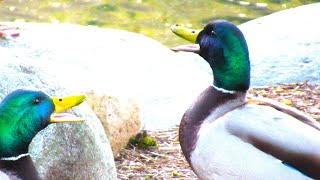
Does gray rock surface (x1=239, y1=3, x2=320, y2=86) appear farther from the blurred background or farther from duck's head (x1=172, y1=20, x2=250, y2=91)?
the blurred background

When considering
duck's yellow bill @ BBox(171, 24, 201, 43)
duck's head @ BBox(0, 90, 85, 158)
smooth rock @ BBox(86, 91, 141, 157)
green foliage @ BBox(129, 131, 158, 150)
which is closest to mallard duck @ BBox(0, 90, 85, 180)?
duck's head @ BBox(0, 90, 85, 158)

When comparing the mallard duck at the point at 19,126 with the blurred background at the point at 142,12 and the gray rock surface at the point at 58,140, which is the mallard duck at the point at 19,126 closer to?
the gray rock surface at the point at 58,140

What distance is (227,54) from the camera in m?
5.07

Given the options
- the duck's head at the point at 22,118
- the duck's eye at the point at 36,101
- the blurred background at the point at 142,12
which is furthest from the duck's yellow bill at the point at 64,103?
the blurred background at the point at 142,12

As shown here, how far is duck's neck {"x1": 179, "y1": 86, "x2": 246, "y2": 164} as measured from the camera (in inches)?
193

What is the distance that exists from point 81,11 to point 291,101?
700 centimetres

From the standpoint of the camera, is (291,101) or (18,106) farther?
(291,101)

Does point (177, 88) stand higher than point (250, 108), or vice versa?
point (250, 108)

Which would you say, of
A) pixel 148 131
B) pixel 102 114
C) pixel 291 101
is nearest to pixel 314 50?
pixel 291 101

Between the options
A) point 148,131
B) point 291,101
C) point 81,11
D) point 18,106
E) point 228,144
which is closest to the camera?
point 18,106

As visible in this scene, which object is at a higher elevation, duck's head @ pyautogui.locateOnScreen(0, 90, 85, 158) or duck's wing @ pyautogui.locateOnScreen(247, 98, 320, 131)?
duck's head @ pyautogui.locateOnScreen(0, 90, 85, 158)

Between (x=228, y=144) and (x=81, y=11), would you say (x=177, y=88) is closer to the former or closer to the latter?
(x=228, y=144)

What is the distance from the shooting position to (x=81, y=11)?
1358 centimetres

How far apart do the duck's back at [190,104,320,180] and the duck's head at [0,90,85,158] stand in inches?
38.7
